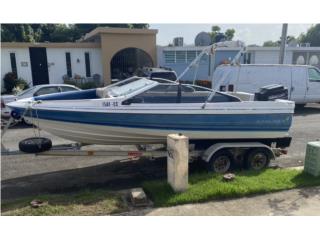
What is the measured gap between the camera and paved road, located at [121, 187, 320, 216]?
479cm

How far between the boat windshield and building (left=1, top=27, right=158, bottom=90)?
14690 millimetres

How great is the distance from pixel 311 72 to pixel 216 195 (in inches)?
454

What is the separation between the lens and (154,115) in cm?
631

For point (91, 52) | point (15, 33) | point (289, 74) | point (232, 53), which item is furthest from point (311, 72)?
point (15, 33)

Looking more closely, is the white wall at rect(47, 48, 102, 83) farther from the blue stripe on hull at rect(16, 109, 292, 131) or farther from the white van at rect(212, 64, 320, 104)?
the blue stripe on hull at rect(16, 109, 292, 131)

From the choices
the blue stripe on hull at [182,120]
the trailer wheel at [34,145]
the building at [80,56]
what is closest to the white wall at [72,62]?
the building at [80,56]

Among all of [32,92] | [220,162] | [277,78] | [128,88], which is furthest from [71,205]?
[277,78]

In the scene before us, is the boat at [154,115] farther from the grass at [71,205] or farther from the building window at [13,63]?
the building window at [13,63]

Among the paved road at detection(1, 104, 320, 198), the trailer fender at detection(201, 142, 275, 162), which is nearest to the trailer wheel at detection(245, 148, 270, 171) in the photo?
the trailer fender at detection(201, 142, 275, 162)

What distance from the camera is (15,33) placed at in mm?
31703

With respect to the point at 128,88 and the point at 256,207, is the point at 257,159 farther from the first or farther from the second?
the point at 128,88

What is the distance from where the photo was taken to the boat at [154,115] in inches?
238

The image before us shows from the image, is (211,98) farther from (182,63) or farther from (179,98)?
(182,63)

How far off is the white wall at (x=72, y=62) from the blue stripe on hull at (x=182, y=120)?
51.8 ft
